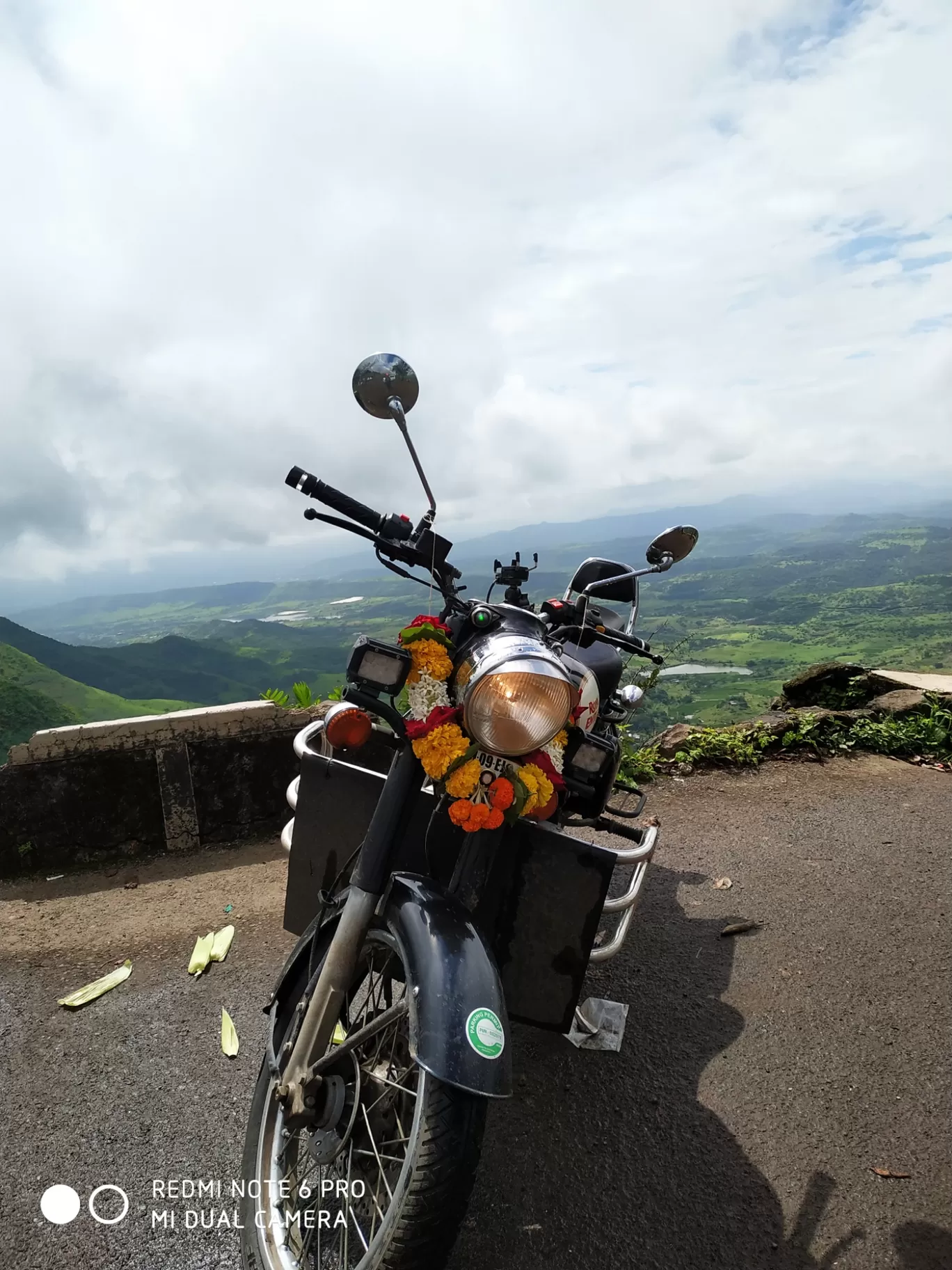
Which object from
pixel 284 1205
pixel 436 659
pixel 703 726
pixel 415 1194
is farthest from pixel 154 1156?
pixel 703 726

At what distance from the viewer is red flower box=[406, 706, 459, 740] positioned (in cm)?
193

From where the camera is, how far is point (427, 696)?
77.5 inches

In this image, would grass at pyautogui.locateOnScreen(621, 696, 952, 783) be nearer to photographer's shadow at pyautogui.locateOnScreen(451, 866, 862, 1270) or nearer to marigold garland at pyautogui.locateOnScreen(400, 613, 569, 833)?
photographer's shadow at pyautogui.locateOnScreen(451, 866, 862, 1270)

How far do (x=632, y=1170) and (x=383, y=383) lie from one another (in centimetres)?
252

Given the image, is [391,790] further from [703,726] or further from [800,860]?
[703,726]

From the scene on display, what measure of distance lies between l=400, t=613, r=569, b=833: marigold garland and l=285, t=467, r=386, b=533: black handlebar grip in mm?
347

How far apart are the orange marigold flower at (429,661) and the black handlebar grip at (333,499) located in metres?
0.40

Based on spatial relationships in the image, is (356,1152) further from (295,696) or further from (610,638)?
(295,696)

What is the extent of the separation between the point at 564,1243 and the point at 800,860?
2.84 meters

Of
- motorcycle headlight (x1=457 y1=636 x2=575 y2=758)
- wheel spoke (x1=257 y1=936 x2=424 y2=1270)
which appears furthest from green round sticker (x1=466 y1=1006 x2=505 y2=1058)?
motorcycle headlight (x1=457 y1=636 x2=575 y2=758)

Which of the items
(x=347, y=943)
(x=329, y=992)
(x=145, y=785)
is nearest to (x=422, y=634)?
(x=347, y=943)

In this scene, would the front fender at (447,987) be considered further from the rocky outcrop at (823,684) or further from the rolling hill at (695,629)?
the rocky outcrop at (823,684)

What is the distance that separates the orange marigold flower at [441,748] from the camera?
1.89 metres
